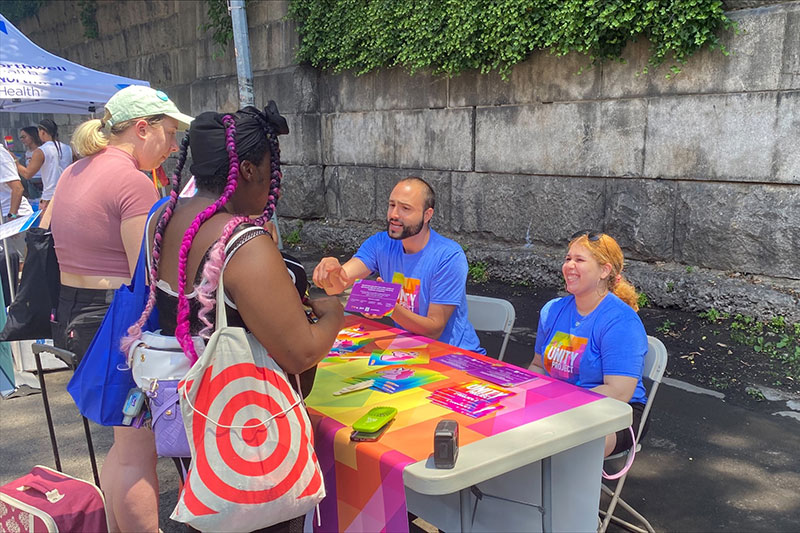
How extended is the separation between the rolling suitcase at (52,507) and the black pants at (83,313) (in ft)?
1.76

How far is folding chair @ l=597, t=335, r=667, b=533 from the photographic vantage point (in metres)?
2.76

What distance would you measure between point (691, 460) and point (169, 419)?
271 centimetres

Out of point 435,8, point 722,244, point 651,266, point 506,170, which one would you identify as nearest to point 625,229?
point 651,266

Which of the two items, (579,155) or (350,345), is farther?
(579,155)

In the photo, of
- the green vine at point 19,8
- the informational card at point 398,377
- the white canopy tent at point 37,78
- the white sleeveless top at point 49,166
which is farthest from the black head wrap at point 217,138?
the green vine at point 19,8

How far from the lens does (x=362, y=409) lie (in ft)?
7.33

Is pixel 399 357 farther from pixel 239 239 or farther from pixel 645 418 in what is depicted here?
pixel 239 239

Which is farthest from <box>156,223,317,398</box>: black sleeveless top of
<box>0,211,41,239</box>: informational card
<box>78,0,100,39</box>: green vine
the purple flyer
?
<box>78,0,100,39</box>: green vine

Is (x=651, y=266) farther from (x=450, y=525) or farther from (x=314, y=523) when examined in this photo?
(x=314, y=523)

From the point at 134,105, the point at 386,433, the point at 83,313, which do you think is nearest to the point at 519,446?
the point at 386,433

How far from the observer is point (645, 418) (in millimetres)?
2814

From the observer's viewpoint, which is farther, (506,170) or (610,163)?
(506,170)

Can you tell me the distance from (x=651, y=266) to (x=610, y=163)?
99 centimetres

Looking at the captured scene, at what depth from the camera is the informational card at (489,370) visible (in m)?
2.48
